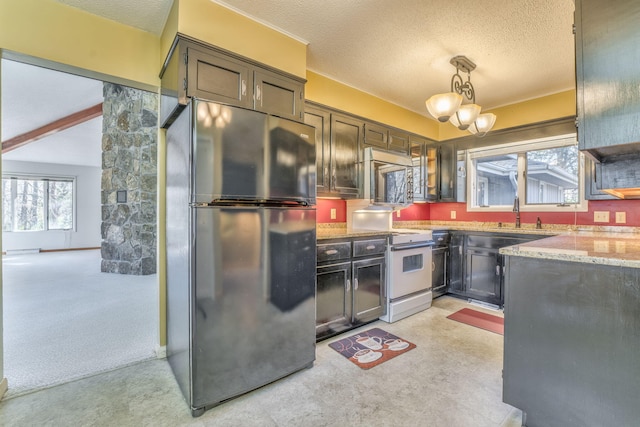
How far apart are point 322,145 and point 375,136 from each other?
875mm

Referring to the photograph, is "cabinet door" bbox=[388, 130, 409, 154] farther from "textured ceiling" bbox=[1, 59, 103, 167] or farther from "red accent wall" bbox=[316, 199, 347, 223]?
"textured ceiling" bbox=[1, 59, 103, 167]

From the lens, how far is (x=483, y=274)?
354cm

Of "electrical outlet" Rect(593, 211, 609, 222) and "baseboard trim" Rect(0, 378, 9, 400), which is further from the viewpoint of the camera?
"electrical outlet" Rect(593, 211, 609, 222)

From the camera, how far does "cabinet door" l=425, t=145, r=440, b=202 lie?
4207 millimetres

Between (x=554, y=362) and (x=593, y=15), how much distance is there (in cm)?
170

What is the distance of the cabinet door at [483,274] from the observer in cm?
342

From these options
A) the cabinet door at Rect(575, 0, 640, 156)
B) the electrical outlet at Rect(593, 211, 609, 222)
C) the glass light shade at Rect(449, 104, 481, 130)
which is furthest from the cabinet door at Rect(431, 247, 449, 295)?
the cabinet door at Rect(575, 0, 640, 156)

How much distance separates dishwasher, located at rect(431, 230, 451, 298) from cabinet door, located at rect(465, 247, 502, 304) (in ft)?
0.82

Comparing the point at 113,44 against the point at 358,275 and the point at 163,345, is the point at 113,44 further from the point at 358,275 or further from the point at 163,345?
the point at 358,275

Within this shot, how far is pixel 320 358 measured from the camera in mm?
2303

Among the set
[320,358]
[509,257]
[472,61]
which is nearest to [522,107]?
[472,61]

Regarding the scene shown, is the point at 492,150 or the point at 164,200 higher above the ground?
the point at 492,150

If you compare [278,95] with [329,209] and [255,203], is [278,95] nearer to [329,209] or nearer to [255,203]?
[255,203]

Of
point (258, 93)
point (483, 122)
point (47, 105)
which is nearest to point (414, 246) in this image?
point (483, 122)
